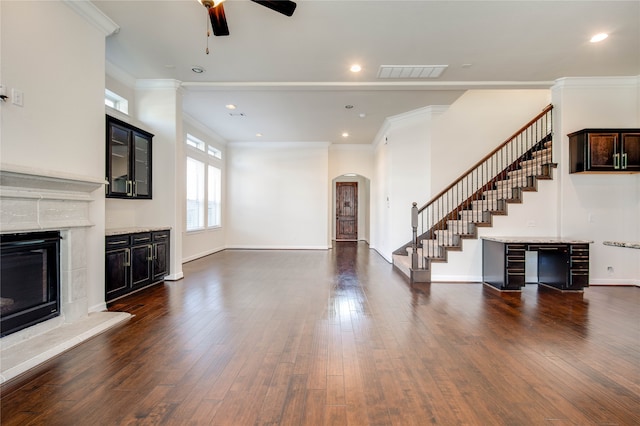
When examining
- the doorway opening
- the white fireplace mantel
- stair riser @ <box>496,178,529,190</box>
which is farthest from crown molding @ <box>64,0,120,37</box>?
the doorway opening

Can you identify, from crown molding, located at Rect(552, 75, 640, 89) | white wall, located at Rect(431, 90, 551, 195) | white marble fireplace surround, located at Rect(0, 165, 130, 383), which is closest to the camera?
white marble fireplace surround, located at Rect(0, 165, 130, 383)

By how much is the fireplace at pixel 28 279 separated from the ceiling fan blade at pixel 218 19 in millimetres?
2516

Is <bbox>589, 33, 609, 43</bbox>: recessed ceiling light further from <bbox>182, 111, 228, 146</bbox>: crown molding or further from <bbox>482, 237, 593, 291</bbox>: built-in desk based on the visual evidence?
<bbox>182, 111, 228, 146</bbox>: crown molding

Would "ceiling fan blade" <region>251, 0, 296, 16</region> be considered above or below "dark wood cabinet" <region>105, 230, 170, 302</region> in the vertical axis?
above

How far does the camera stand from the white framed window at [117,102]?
15.6 ft

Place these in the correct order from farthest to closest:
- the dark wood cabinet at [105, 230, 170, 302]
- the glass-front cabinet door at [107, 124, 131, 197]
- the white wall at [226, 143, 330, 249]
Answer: the white wall at [226, 143, 330, 249]
the glass-front cabinet door at [107, 124, 131, 197]
the dark wood cabinet at [105, 230, 170, 302]

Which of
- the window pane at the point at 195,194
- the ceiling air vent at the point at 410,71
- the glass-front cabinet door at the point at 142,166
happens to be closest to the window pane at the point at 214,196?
the window pane at the point at 195,194

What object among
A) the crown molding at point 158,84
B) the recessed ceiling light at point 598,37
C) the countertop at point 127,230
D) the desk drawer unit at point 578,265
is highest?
the recessed ceiling light at point 598,37

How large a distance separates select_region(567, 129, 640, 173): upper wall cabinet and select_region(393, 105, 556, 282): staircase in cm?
52

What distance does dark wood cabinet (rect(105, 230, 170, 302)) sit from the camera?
12.8 feet

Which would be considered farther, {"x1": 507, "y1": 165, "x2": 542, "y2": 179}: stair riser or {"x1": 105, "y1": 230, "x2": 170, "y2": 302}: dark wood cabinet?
{"x1": 507, "y1": 165, "x2": 542, "y2": 179}: stair riser

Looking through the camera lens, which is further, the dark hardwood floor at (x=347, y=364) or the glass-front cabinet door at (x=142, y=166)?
the glass-front cabinet door at (x=142, y=166)

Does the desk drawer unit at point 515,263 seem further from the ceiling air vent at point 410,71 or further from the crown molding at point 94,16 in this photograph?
the crown molding at point 94,16

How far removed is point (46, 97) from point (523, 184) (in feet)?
21.8
